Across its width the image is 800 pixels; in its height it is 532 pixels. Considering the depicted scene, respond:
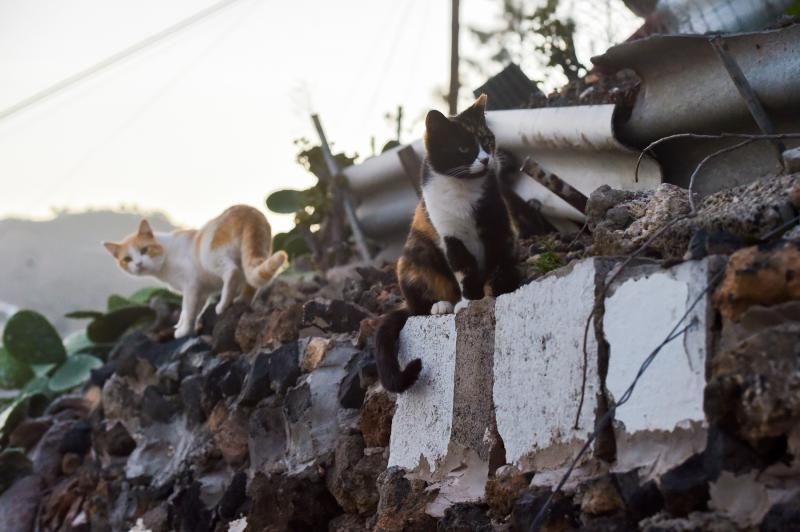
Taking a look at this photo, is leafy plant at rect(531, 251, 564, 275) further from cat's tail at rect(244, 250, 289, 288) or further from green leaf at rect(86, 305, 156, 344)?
green leaf at rect(86, 305, 156, 344)

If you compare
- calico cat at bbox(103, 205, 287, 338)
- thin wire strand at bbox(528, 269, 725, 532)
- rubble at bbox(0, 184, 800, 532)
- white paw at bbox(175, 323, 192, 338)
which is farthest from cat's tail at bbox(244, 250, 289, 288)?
thin wire strand at bbox(528, 269, 725, 532)

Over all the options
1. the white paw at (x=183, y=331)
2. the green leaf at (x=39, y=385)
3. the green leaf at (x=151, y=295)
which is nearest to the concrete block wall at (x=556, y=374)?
the white paw at (x=183, y=331)

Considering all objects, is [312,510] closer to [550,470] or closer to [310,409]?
[310,409]

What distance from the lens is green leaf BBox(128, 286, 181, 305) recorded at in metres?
6.48

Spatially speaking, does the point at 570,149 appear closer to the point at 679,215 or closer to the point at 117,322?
the point at 679,215

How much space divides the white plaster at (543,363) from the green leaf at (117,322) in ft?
12.9

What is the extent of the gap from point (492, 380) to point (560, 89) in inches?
104

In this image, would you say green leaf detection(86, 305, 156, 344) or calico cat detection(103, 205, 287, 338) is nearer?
calico cat detection(103, 205, 287, 338)

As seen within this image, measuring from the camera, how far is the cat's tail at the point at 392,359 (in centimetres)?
348

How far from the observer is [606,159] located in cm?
403

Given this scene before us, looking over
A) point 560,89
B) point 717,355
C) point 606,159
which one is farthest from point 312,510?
point 560,89

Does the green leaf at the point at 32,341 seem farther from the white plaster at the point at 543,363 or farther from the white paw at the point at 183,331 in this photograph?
the white plaster at the point at 543,363

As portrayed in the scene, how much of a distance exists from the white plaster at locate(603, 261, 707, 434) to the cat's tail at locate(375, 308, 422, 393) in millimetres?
1026

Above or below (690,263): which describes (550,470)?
below
